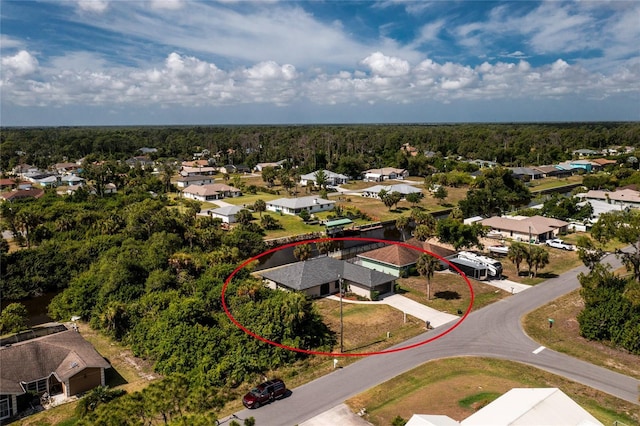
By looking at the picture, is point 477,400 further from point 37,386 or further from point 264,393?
point 37,386

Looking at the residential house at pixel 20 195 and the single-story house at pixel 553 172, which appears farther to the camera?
the single-story house at pixel 553 172

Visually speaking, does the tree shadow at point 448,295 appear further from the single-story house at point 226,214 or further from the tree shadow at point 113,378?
the single-story house at point 226,214

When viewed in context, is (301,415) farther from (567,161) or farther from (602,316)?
(567,161)

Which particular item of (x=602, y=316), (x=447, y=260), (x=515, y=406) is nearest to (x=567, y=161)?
(x=447, y=260)

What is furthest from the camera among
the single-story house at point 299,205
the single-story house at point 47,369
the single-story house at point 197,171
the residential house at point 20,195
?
the single-story house at point 197,171

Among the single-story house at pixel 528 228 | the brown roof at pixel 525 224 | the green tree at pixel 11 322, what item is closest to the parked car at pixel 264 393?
the green tree at pixel 11 322

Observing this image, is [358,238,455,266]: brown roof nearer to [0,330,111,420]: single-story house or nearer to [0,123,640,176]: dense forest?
[0,330,111,420]: single-story house
